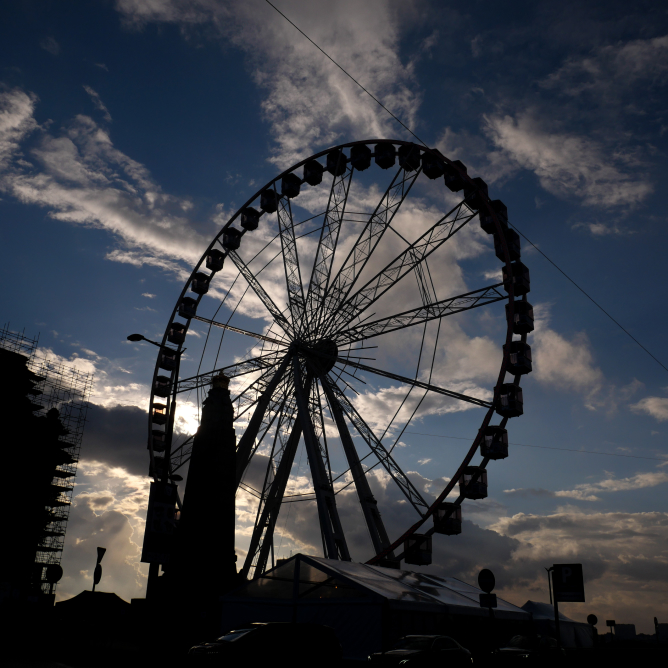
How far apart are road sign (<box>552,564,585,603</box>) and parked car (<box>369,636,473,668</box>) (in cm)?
403

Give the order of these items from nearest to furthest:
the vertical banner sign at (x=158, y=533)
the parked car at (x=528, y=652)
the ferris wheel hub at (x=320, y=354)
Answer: the parked car at (x=528, y=652), the vertical banner sign at (x=158, y=533), the ferris wheel hub at (x=320, y=354)

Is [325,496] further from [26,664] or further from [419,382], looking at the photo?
[26,664]

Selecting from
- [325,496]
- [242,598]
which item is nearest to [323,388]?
[325,496]

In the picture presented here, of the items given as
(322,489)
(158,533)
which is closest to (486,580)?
(158,533)

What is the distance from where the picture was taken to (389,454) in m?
25.9

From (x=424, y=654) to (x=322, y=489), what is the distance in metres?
11.1

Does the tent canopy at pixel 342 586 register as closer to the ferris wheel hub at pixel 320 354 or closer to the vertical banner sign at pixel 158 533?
the vertical banner sign at pixel 158 533

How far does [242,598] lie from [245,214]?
23046 millimetres

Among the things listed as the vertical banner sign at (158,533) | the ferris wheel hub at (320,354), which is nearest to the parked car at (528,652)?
the vertical banner sign at (158,533)

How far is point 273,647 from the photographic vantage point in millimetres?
13422

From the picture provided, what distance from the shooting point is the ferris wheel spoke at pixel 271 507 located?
89.2 ft

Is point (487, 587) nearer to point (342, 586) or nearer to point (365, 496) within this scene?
point (342, 586)

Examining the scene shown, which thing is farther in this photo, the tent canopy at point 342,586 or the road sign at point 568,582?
the tent canopy at point 342,586

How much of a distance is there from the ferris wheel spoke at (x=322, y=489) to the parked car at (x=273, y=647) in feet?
33.0
